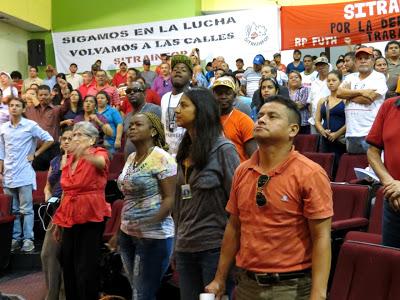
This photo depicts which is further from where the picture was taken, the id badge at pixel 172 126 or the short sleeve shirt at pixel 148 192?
the id badge at pixel 172 126

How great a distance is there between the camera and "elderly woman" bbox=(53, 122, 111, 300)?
11.7ft

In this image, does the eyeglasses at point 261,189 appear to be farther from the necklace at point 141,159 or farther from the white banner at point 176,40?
the white banner at point 176,40

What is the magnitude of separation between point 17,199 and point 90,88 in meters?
4.25

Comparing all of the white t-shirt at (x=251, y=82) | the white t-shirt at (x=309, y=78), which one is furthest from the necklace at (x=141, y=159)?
the white t-shirt at (x=309, y=78)

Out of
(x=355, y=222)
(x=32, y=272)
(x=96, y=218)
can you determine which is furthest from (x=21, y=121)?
(x=355, y=222)

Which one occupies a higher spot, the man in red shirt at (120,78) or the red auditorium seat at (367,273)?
the man in red shirt at (120,78)

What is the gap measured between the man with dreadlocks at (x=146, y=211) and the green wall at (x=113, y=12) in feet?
34.7

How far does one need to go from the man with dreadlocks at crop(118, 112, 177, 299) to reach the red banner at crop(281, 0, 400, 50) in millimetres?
8716

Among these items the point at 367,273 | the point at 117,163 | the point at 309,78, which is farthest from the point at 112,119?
the point at 367,273

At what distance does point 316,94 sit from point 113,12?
8.31 m

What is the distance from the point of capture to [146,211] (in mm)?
3127

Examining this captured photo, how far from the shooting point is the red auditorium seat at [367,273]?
2.41 m

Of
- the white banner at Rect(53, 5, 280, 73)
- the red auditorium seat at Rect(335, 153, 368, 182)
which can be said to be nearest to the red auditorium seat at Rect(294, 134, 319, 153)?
the red auditorium seat at Rect(335, 153, 368, 182)

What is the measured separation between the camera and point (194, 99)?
103 inches
